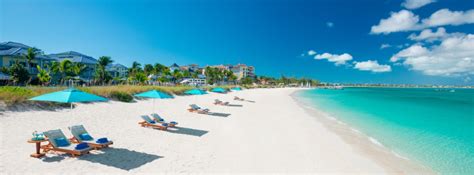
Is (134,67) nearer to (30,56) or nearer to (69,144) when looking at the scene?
(30,56)

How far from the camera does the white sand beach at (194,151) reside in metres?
5.69

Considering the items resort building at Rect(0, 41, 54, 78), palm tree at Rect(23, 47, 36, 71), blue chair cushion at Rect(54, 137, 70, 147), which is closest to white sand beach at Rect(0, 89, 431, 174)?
blue chair cushion at Rect(54, 137, 70, 147)

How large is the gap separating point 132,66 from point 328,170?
66990mm

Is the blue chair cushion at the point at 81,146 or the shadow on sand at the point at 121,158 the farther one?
the blue chair cushion at the point at 81,146

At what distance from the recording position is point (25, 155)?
233 inches

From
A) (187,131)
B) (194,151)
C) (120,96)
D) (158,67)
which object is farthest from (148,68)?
(194,151)

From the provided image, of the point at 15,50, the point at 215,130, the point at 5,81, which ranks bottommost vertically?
the point at 215,130

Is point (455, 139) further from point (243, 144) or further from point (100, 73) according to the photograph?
point (100, 73)

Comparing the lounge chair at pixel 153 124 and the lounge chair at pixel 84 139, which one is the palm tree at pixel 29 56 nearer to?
the lounge chair at pixel 153 124

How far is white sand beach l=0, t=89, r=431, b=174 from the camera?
18.7 ft

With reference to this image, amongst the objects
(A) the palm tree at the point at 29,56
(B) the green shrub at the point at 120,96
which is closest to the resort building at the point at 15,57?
(A) the palm tree at the point at 29,56

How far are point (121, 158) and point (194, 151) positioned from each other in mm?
2046

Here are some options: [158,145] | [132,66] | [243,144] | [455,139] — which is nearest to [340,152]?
[243,144]

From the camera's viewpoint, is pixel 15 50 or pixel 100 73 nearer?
pixel 15 50
